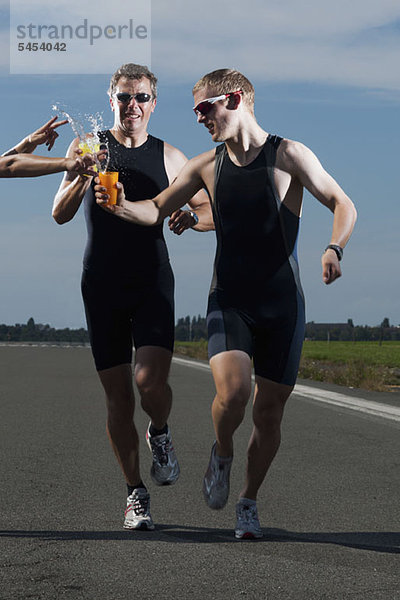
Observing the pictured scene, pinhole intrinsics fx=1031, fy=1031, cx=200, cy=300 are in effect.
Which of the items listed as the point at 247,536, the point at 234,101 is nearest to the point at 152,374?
the point at 247,536

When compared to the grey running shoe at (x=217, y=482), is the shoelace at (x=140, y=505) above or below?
below

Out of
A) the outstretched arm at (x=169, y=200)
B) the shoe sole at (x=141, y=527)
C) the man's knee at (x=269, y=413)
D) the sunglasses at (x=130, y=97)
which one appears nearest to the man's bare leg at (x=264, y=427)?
the man's knee at (x=269, y=413)

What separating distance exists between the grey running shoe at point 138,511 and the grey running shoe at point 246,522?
21.3 inches

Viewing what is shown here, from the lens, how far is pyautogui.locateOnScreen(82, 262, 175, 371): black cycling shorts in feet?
18.4

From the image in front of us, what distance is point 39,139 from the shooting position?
5.40 metres

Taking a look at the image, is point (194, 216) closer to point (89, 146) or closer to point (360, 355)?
point (89, 146)

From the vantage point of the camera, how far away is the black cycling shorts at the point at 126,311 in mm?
5598

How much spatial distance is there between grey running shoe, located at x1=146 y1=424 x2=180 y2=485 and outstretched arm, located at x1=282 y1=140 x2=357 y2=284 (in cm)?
165

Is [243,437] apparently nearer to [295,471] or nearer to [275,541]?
[295,471]

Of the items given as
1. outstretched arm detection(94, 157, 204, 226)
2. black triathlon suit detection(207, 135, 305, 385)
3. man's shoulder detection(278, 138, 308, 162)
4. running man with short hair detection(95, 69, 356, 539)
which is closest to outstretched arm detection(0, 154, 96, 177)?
running man with short hair detection(95, 69, 356, 539)

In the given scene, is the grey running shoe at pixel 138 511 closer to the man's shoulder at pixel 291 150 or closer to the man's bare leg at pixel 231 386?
the man's bare leg at pixel 231 386

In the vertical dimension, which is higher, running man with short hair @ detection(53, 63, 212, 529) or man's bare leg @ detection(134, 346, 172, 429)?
running man with short hair @ detection(53, 63, 212, 529)

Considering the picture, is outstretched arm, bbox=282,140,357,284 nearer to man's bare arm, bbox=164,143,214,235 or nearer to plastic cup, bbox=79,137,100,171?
man's bare arm, bbox=164,143,214,235

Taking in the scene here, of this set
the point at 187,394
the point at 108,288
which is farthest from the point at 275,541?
the point at 187,394
